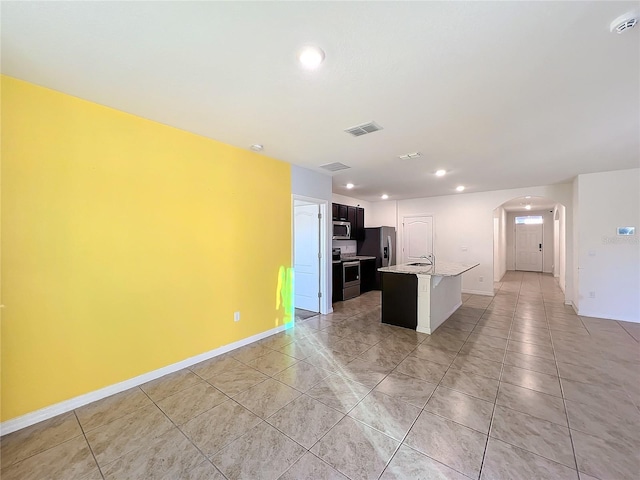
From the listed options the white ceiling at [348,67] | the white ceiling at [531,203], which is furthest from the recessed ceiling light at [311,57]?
the white ceiling at [531,203]

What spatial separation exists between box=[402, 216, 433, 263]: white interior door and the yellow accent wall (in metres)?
5.67

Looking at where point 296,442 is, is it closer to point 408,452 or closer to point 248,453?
point 248,453

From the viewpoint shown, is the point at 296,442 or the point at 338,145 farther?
the point at 338,145

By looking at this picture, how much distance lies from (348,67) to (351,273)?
15.8 feet

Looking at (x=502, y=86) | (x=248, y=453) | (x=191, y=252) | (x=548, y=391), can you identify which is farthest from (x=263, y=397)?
(x=502, y=86)

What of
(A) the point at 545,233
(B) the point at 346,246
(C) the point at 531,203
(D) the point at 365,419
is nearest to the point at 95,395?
(D) the point at 365,419

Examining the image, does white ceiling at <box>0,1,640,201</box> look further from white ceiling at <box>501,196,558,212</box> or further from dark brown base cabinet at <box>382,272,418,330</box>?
white ceiling at <box>501,196,558,212</box>

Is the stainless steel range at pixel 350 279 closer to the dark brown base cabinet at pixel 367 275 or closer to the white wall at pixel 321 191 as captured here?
the dark brown base cabinet at pixel 367 275

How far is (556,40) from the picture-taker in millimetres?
1571

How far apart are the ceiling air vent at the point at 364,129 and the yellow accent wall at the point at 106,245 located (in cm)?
149

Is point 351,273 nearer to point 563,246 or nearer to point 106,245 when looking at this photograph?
point 106,245

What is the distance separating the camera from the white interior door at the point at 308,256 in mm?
4884

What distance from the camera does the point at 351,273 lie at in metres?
6.18

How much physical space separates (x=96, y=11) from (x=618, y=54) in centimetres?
314
